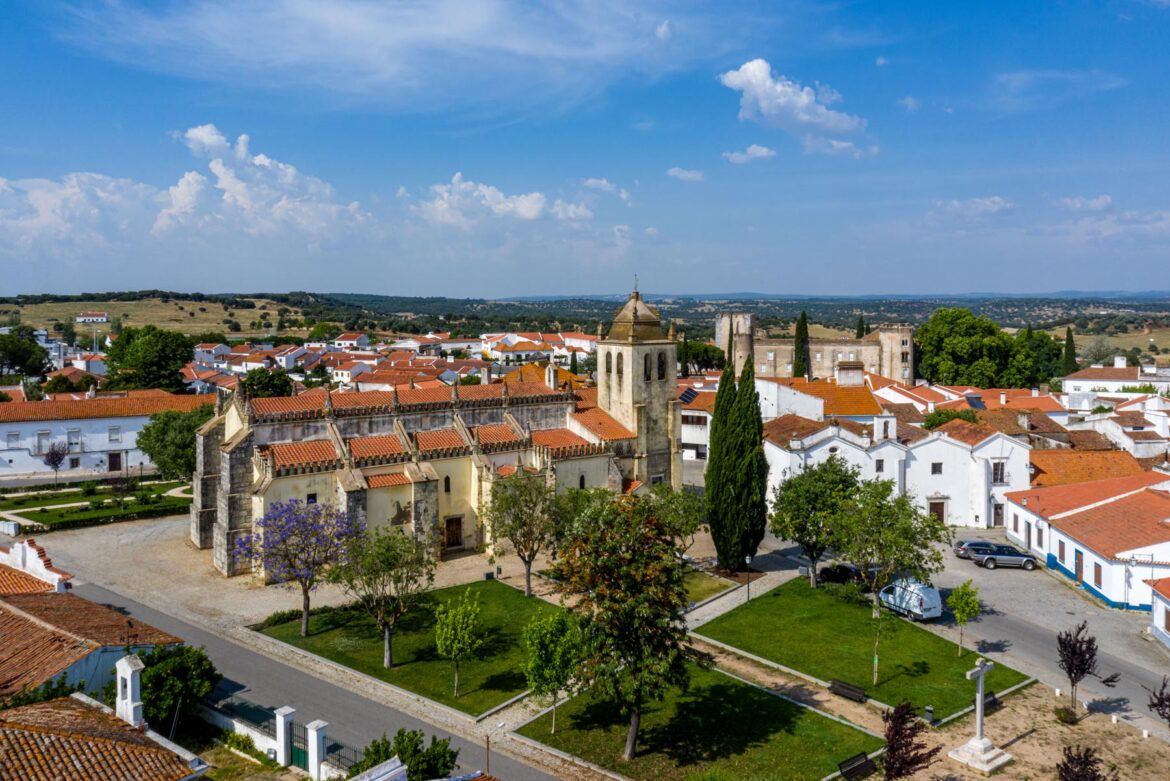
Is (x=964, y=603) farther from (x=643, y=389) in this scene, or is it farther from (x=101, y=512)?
(x=101, y=512)

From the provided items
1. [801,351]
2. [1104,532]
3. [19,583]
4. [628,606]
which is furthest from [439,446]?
[801,351]

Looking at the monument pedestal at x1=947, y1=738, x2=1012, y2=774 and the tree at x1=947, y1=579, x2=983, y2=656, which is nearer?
the monument pedestal at x1=947, y1=738, x2=1012, y2=774

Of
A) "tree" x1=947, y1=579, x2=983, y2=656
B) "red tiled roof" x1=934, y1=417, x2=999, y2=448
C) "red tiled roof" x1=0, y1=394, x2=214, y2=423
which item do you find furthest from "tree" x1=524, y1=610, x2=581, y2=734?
"red tiled roof" x1=0, y1=394, x2=214, y2=423

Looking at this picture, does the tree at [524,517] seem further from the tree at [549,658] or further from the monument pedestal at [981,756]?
the monument pedestal at [981,756]

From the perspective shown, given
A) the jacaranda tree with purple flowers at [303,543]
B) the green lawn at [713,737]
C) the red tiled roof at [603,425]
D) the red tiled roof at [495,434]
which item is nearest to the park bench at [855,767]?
the green lawn at [713,737]

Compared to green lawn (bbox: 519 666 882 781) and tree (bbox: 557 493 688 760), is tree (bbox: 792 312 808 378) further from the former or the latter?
tree (bbox: 557 493 688 760)
